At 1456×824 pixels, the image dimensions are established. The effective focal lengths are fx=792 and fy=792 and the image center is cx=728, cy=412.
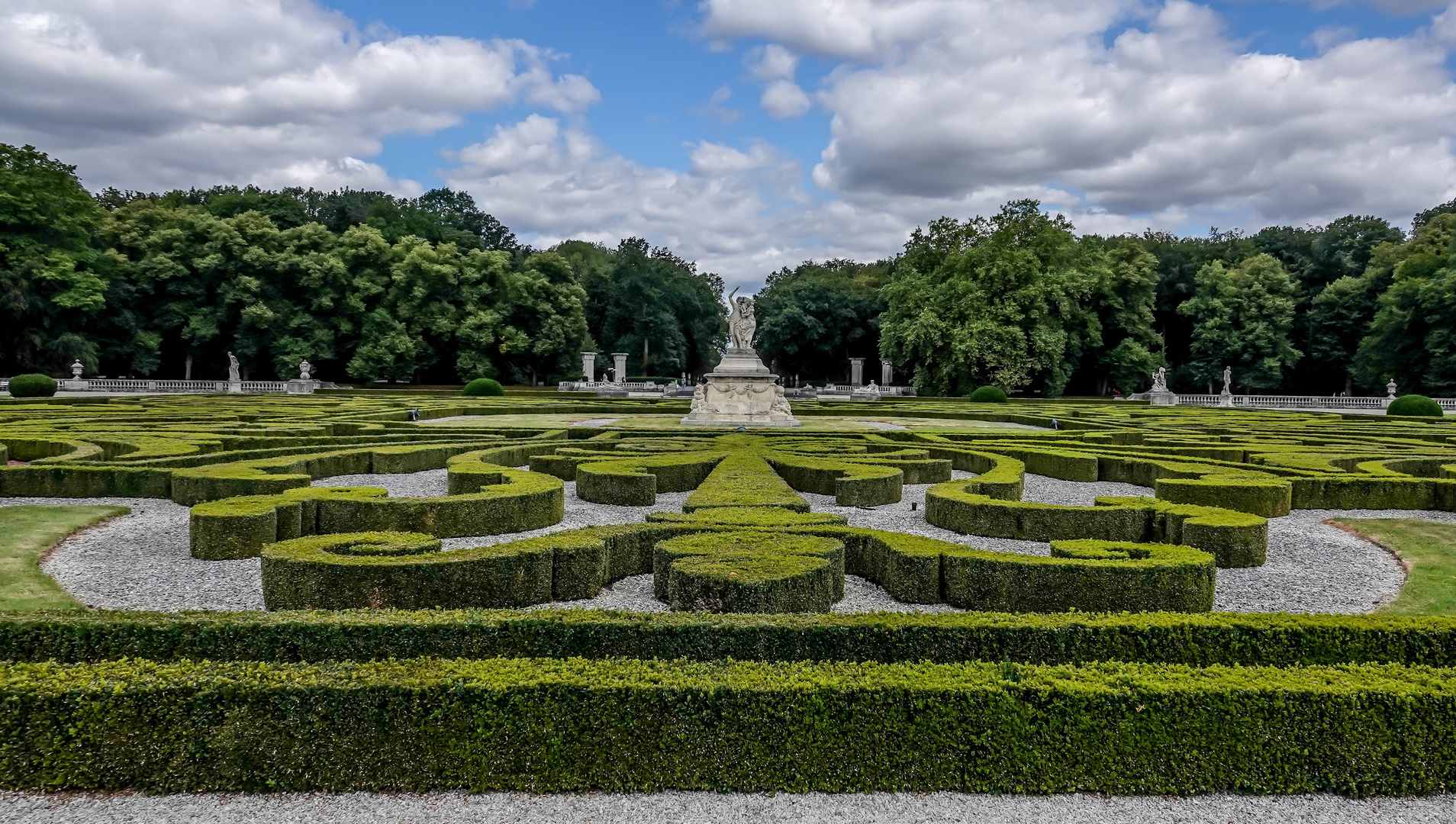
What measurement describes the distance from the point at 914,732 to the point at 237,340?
52.1m

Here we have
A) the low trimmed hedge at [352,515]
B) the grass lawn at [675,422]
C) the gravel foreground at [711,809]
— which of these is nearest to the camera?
the gravel foreground at [711,809]

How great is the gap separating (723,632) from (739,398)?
18857mm

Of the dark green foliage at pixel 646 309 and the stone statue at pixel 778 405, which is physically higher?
the dark green foliage at pixel 646 309

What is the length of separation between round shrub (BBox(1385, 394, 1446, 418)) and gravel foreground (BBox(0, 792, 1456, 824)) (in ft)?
109

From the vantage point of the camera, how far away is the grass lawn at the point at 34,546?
22.0 ft

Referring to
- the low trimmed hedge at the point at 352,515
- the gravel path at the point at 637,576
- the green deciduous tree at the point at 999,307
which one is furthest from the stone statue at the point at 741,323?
the green deciduous tree at the point at 999,307

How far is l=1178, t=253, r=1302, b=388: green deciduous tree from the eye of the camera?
154ft

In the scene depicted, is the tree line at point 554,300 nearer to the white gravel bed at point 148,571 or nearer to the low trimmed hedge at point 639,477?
the low trimmed hedge at point 639,477

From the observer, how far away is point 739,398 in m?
23.7

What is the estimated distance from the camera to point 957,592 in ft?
22.1

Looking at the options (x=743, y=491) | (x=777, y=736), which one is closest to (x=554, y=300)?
(x=743, y=491)

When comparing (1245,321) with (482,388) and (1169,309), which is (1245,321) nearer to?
(1169,309)

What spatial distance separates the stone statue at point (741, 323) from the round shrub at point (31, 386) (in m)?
30.0

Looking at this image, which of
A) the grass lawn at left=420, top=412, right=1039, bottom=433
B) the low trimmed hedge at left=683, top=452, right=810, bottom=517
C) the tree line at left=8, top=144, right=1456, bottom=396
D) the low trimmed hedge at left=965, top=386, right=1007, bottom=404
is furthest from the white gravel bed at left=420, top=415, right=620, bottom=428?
the tree line at left=8, top=144, right=1456, bottom=396
